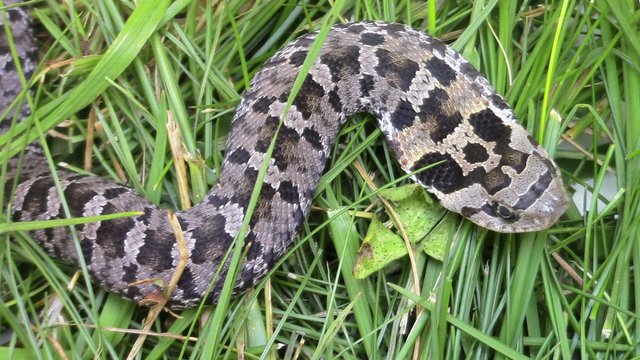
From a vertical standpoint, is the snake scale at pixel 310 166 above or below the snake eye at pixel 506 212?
above

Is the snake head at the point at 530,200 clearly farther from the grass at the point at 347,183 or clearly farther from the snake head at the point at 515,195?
the grass at the point at 347,183

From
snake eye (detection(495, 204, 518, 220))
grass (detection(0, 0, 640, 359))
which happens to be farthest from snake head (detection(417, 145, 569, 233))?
grass (detection(0, 0, 640, 359))

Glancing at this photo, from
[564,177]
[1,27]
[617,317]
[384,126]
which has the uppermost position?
[1,27]

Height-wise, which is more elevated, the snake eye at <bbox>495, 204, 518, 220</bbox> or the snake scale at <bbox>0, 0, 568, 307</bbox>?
the snake scale at <bbox>0, 0, 568, 307</bbox>

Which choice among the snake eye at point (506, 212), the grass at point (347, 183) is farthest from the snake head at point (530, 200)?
the grass at point (347, 183)

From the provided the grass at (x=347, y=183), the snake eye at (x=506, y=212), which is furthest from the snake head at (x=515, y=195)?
the grass at (x=347, y=183)

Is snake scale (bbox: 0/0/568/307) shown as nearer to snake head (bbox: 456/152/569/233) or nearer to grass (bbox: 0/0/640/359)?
snake head (bbox: 456/152/569/233)

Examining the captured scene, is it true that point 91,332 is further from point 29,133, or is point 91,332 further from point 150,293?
point 29,133

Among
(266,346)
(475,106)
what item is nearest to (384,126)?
(475,106)

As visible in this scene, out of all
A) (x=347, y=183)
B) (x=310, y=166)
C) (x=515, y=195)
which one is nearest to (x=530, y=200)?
(x=515, y=195)
